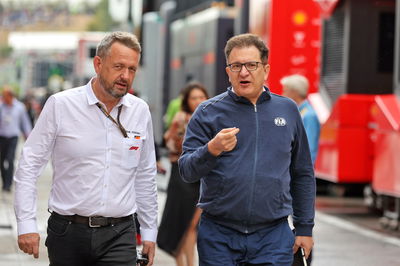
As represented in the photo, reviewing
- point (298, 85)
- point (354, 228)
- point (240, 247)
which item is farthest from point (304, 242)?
point (354, 228)

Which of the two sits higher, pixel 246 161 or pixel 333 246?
pixel 246 161

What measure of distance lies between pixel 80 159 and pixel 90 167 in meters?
0.06

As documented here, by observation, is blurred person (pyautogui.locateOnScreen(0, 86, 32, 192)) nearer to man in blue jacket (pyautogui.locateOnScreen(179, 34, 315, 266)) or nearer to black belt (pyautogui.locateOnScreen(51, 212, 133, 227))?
black belt (pyautogui.locateOnScreen(51, 212, 133, 227))

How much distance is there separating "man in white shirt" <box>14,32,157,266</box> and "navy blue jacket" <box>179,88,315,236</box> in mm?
348

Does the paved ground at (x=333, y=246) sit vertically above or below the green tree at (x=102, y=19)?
below

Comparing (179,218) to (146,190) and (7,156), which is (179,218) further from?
(7,156)

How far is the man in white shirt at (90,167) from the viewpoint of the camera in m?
5.64

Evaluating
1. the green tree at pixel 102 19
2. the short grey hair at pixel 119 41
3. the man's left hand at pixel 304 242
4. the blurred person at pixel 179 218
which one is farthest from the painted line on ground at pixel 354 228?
the green tree at pixel 102 19

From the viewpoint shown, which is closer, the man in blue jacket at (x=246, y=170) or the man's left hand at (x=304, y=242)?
the man in blue jacket at (x=246, y=170)

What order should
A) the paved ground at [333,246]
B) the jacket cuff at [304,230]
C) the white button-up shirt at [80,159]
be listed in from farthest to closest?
the paved ground at [333,246] → the jacket cuff at [304,230] → the white button-up shirt at [80,159]

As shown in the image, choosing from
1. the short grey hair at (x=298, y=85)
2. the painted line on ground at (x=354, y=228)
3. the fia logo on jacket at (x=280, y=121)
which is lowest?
the painted line on ground at (x=354, y=228)

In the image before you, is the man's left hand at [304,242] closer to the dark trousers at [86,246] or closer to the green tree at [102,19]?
the dark trousers at [86,246]

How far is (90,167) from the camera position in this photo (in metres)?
5.66

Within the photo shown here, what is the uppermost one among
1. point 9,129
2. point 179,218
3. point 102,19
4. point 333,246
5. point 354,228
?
point 102,19
